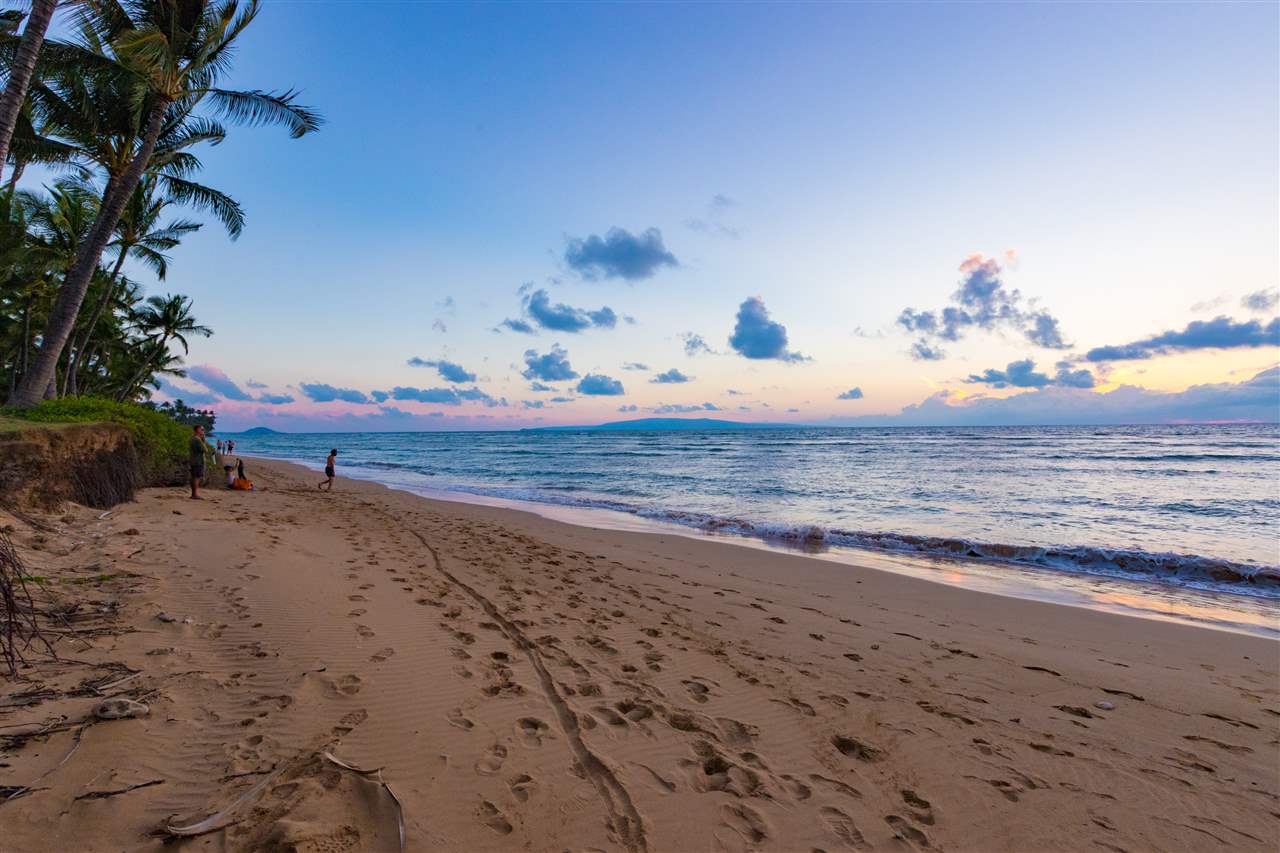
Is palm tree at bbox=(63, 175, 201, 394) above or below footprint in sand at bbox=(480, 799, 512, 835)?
above

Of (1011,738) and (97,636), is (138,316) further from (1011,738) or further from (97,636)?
(1011,738)

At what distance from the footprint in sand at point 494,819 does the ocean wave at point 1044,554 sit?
36.2 ft

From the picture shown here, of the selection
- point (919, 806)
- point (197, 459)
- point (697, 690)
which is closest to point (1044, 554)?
point (697, 690)

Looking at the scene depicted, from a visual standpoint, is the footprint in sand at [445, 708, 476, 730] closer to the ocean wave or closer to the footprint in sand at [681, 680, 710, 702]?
the footprint in sand at [681, 680, 710, 702]

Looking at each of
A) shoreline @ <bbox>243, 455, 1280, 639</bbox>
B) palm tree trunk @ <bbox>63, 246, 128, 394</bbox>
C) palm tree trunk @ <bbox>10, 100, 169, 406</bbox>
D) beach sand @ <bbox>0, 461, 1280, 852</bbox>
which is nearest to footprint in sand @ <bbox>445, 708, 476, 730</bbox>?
beach sand @ <bbox>0, 461, 1280, 852</bbox>

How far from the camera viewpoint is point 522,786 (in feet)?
9.87

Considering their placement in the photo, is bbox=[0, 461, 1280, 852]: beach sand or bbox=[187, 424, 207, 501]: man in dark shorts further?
bbox=[187, 424, 207, 501]: man in dark shorts

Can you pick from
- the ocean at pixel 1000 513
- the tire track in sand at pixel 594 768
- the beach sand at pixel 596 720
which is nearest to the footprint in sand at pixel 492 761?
the beach sand at pixel 596 720

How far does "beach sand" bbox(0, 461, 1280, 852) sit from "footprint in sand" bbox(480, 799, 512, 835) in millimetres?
14

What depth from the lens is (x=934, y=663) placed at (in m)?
5.54

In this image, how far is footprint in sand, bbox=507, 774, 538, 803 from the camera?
115 inches

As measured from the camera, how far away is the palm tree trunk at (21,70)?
8.23m

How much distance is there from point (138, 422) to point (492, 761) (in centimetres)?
1525

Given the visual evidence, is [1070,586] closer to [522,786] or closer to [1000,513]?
[1000,513]
